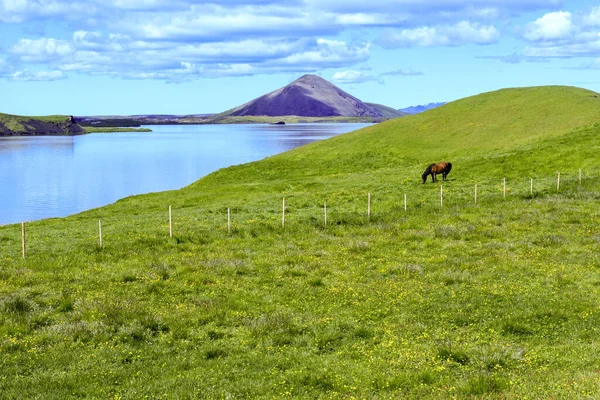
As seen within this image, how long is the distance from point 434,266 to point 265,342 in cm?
1196

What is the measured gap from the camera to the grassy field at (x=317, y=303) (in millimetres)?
14906

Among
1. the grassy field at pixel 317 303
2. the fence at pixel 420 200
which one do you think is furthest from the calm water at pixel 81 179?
the grassy field at pixel 317 303

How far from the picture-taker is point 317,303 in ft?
72.6

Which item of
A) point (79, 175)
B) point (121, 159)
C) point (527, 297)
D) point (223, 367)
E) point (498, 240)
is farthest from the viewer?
point (121, 159)

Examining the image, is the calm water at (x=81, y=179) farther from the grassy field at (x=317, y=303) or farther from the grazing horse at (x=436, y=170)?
the grazing horse at (x=436, y=170)

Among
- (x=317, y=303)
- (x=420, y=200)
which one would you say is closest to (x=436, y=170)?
(x=420, y=200)

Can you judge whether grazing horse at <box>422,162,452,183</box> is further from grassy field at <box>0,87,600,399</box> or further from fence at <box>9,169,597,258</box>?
grassy field at <box>0,87,600,399</box>

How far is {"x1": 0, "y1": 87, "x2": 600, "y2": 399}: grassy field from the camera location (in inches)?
587

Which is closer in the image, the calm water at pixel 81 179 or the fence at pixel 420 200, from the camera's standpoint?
the fence at pixel 420 200

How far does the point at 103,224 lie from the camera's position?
45438mm

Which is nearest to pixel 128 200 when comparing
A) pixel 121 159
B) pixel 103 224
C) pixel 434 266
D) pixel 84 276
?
pixel 103 224

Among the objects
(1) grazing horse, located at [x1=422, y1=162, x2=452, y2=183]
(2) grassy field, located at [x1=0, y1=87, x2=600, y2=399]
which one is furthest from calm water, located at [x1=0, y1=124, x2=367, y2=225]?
(1) grazing horse, located at [x1=422, y1=162, x2=452, y2=183]

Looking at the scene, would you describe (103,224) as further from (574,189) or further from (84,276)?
(574,189)

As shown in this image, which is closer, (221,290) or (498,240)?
(221,290)
